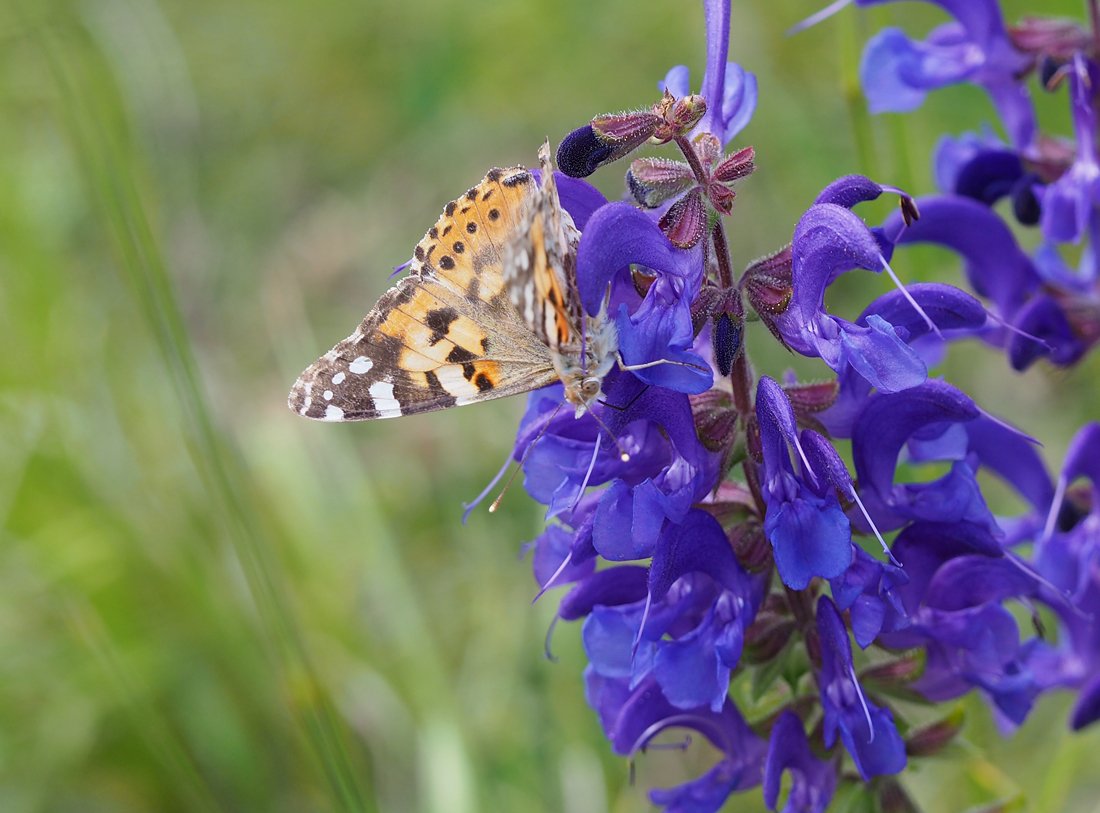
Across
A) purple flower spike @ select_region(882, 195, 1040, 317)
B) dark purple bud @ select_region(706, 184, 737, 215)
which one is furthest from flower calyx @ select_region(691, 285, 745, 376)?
purple flower spike @ select_region(882, 195, 1040, 317)

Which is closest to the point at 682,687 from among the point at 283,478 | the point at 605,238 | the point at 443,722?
the point at 605,238

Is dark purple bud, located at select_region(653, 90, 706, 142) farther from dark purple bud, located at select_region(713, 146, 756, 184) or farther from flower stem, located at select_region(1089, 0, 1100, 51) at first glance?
flower stem, located at select_region(1089, 0, 1100, 51)

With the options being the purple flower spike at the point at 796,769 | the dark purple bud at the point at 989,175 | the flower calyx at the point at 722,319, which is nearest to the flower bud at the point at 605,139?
the flower calyx at the point at 722,319

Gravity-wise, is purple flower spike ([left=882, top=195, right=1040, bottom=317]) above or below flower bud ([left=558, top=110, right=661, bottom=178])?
below

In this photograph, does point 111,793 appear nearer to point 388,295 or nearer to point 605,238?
point 388,295

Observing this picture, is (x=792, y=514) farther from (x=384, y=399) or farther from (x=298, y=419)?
(x=298, y=419)
